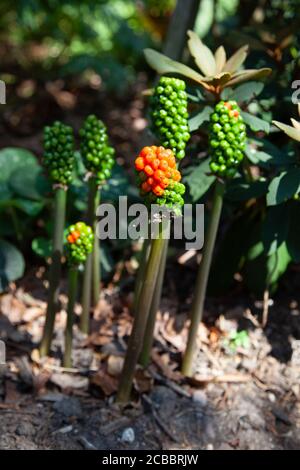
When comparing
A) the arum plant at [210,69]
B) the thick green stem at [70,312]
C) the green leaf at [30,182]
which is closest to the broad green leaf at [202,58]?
the arum plant at [210,69]

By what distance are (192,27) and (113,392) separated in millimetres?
1945

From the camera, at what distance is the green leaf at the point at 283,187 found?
240 centimetres

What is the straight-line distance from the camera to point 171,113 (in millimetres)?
2199

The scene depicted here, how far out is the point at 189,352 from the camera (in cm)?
270

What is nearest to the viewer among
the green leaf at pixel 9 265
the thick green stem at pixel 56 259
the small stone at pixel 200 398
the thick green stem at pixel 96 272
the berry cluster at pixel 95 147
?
the berry cluster at pixel 95 147

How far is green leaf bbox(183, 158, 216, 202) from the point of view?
8.58 feet

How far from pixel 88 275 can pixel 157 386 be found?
1.82 ft

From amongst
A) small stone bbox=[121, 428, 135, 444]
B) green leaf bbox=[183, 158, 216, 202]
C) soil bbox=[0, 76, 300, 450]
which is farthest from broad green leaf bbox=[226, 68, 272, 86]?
small stone bbox=[121, 428, 135, 444]

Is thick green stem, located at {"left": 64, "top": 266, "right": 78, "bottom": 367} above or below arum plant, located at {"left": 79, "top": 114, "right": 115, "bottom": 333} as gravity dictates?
→ below

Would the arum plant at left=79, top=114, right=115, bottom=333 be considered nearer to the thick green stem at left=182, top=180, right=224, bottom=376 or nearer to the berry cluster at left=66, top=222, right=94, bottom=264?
the berry cluster at left=66, top=222, right=94, bottom=264

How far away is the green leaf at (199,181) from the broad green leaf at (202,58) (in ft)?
1.27

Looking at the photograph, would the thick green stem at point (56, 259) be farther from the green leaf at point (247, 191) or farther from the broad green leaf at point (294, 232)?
the broad green leaf at point (294, 232)

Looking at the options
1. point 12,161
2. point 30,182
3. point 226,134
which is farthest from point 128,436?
point 12,161

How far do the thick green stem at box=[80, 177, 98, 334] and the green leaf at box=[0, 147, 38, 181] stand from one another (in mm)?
789
